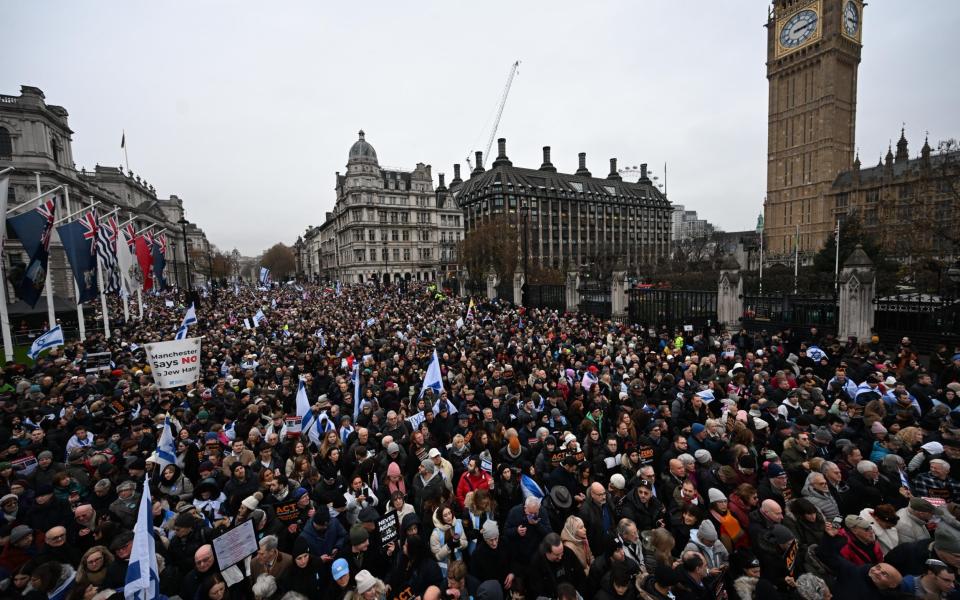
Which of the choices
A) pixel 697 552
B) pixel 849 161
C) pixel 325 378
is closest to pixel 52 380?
pixel 325 378

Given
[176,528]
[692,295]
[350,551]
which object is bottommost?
[350,551]

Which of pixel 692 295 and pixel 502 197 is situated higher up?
pixel 502 197

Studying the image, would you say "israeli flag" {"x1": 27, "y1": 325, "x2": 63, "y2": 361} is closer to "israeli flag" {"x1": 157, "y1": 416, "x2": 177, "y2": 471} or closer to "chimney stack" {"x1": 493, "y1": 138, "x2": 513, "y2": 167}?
"israeli flag" {"x1": 157, "y1": 416, "x2": 177, "y2": 471}

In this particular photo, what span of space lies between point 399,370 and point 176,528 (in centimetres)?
776

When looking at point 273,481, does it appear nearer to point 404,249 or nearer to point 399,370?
point 399,370

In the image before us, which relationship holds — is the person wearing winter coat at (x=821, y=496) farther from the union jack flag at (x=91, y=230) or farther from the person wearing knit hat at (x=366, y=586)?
the union jack flag at (x=91, y=230)

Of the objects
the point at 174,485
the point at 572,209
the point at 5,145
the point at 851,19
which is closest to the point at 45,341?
the point at 174,485

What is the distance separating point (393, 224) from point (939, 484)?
76514 mm

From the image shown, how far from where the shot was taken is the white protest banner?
1023 cm

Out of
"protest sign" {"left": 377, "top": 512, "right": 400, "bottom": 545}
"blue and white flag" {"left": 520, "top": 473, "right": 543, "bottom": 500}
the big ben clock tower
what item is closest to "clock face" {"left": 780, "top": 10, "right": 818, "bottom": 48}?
the big ben clock tower

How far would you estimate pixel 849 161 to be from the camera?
74.3m

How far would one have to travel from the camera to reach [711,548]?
13.7ft

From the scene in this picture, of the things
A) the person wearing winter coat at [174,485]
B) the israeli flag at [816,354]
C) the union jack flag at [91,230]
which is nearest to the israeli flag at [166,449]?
the person wearing winter coat at [174,485]

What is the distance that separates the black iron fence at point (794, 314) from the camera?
15539 millimetres
